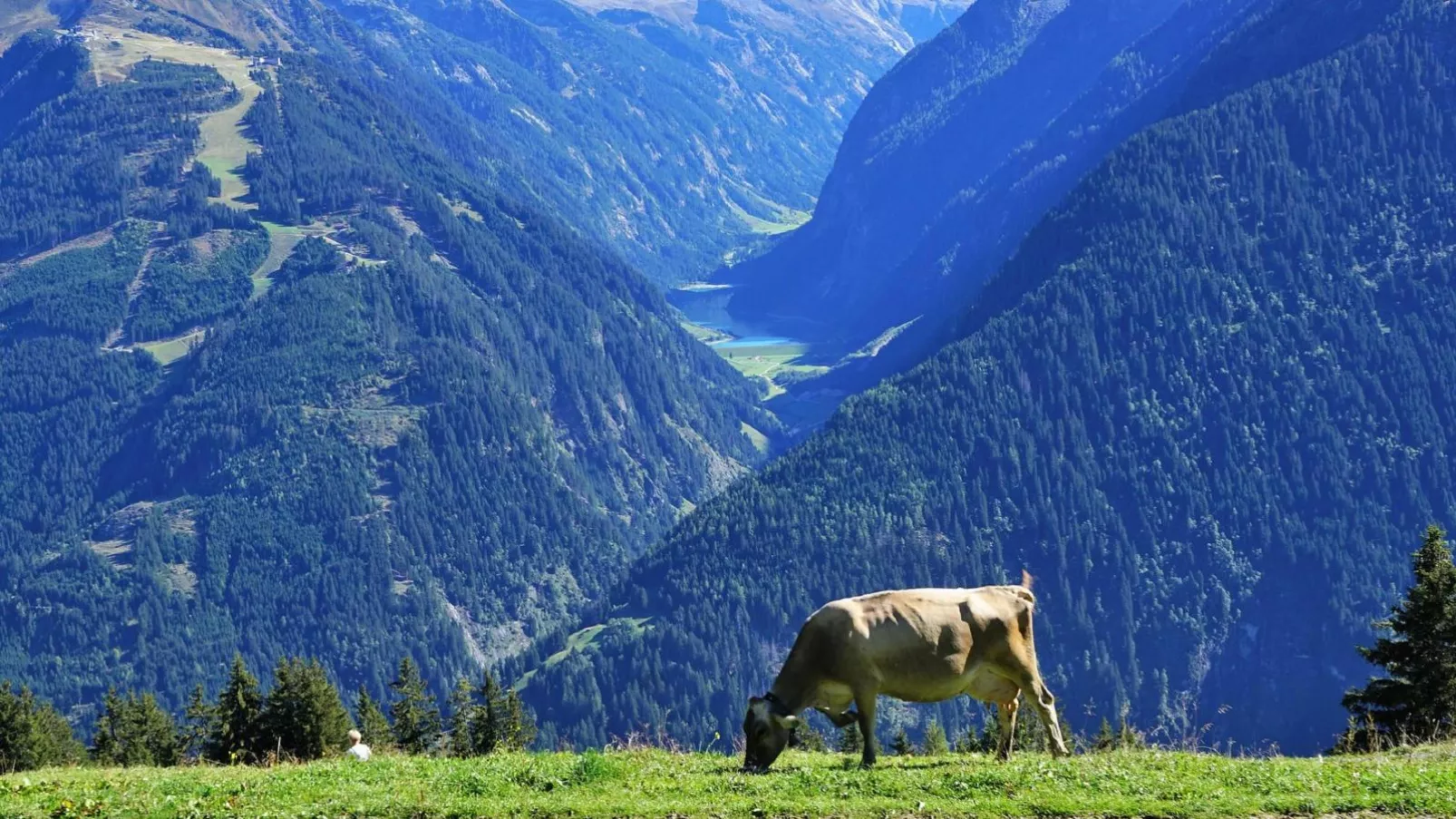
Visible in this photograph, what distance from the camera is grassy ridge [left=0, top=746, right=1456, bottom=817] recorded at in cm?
2917

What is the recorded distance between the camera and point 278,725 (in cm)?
9338

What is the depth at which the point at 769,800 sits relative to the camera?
30.0m

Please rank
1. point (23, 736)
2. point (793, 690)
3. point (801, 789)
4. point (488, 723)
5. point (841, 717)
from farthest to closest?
1. point (23, 736)
2. point (488, 723)
3. point (841, 717)
4. point (793, 690)
5. point (801, 789)

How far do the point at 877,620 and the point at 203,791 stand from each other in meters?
14.4

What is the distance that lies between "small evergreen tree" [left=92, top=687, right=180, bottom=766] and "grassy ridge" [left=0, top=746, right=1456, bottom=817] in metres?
80.1

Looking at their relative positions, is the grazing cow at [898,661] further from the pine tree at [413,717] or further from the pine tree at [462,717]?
the pine tree at [413,717]

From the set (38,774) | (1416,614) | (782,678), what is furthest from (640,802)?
(1416,614)

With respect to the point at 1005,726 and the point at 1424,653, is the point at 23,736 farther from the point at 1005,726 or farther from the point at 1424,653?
the point at 1005,726

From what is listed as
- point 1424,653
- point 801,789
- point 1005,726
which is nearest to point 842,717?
point 801,789

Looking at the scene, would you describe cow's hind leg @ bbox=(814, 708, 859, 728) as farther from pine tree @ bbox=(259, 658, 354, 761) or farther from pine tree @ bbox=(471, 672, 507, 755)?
pine tree @ bbox=(471, 672, 507, 755)

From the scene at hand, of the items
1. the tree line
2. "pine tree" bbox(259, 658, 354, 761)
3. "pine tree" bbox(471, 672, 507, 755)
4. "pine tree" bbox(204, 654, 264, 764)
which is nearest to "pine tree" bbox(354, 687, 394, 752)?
the tree line

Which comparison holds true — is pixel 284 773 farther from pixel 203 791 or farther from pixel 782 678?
pixel 782 678

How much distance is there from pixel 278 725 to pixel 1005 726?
6885cm

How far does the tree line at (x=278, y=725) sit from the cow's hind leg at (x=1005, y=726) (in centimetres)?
5407
